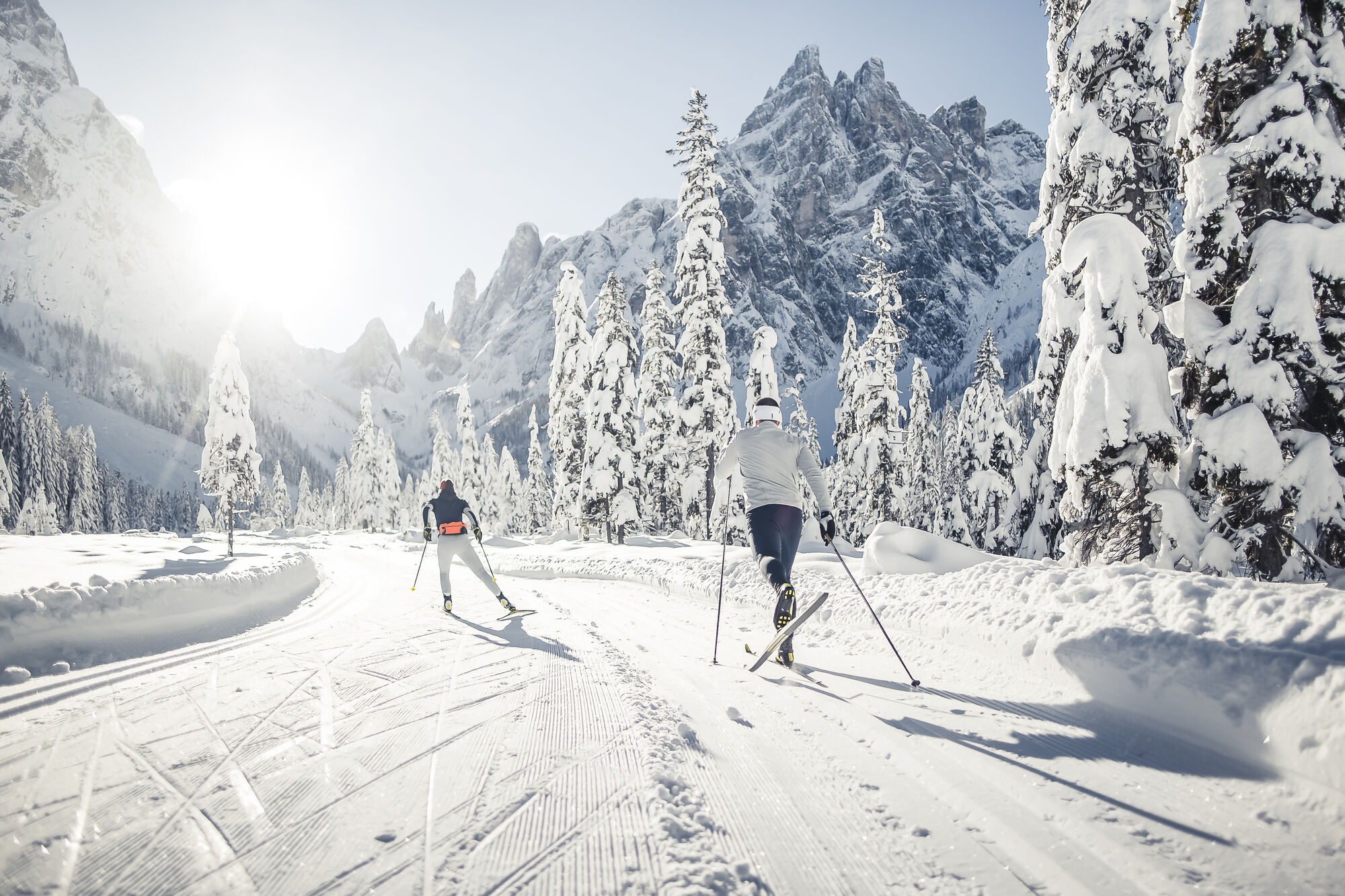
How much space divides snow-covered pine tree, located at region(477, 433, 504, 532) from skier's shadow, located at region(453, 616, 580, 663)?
4867 centimetres

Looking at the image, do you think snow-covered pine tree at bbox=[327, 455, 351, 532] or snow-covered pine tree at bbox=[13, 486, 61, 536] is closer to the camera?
snow-covered pine tree at bbox=[13, 486, 61, 536]

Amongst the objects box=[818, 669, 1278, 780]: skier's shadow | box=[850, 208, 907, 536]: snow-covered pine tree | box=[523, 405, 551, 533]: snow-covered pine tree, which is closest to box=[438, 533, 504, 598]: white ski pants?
box=[818, 669, 1278, 780]: skier's shadow

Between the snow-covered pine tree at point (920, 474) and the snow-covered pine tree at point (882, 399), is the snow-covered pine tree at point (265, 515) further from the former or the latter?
the snow-covered pine tree at point (920, 474)

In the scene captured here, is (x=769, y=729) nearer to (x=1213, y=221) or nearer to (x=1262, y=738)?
(x=1262, y=738)

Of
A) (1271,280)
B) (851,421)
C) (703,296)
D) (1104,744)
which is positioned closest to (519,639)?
(1104,744)

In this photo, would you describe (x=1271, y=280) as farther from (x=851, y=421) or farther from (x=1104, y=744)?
(x=851, y=421)

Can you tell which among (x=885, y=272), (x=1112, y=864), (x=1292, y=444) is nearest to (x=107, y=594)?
(x=1112, y=864)

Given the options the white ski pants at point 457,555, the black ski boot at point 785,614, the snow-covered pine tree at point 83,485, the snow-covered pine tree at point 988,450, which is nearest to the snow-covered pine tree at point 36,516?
the snow-covered pine tree at point 83,485

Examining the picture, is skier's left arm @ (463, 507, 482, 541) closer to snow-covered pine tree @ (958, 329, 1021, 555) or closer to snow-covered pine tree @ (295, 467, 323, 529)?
snow-covered pine tree @ (958, 329, 1021, 555)

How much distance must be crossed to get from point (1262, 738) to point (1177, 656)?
26.4 inches

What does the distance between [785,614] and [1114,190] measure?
8.30 meters

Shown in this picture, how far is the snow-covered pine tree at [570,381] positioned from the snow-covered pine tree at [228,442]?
57.3 feet

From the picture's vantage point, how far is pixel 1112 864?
228 centimetres

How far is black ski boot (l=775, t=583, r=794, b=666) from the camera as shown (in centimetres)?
520
